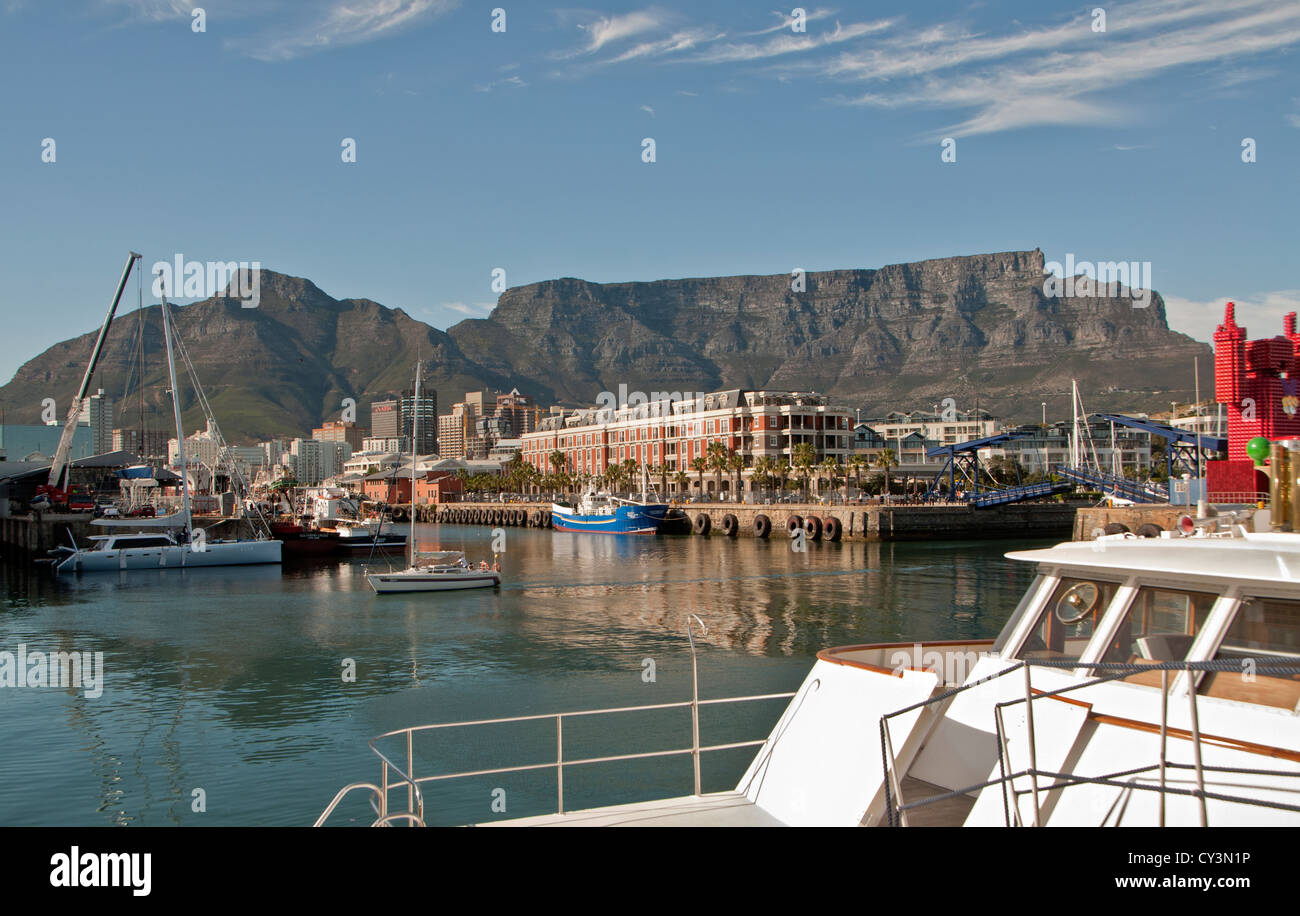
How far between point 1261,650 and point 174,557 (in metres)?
76.7

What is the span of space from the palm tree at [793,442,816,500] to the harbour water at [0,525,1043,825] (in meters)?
55.7

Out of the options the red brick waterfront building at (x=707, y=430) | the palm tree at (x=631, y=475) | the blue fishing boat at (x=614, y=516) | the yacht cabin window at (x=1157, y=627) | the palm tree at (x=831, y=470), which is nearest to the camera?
the yacht cabin window at (x=1157, y=627)

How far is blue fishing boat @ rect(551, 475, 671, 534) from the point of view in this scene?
105312 millimetres

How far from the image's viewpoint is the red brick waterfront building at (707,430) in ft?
433

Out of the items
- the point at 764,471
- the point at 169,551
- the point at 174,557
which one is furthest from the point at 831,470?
the point at 169,551

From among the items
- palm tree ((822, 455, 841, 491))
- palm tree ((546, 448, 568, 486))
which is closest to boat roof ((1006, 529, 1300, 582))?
palm tree ((822, 455, 841, 491))

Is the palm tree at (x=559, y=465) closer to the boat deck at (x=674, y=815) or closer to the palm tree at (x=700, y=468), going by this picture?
the palm tree at (x=700, y=468)

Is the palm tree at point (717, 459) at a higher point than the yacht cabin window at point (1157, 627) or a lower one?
higher

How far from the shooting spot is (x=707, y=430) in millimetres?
140875

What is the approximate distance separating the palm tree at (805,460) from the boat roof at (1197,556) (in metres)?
111

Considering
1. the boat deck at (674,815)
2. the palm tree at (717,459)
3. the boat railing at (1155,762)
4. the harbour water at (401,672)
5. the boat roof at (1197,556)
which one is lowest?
the harbour water at (401,672)

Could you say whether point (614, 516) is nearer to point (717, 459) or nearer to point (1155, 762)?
point (717, 459)

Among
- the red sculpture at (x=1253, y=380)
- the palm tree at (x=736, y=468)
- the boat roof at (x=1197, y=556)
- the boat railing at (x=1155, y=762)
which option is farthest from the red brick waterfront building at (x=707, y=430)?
the boat railing at (x=1155, y=762)
